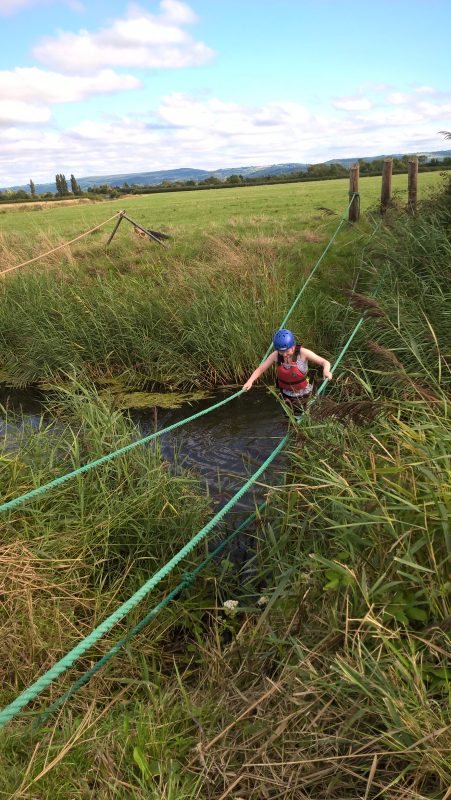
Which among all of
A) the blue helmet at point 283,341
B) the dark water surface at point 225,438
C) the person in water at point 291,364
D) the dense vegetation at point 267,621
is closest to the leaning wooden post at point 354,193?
the dark water surface at point 225,438

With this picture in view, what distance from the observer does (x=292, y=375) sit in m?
6.24

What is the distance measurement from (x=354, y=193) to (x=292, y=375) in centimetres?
878

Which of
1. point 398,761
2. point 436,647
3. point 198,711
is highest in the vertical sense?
point 436,647

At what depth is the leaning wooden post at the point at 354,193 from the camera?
13039mm

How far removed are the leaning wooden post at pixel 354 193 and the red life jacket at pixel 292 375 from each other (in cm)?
855

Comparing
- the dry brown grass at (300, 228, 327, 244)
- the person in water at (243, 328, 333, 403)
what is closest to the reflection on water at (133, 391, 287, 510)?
the person in water at (243, 328, 333, 403)

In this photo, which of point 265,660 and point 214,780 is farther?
point 265,660

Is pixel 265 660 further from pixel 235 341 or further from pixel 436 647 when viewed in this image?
pixel 235 341

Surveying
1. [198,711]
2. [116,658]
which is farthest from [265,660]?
[116,658]

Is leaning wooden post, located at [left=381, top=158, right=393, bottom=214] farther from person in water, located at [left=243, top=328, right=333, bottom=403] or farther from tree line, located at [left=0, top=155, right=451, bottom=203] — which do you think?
tree line, located at [left=0, top=155, right=451, bottom=203]

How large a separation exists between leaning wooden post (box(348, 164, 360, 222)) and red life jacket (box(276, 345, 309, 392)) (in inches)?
337

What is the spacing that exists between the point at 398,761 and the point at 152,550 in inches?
103

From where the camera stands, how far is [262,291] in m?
9.71

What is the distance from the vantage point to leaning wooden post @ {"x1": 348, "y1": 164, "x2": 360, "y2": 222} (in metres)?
13.0
